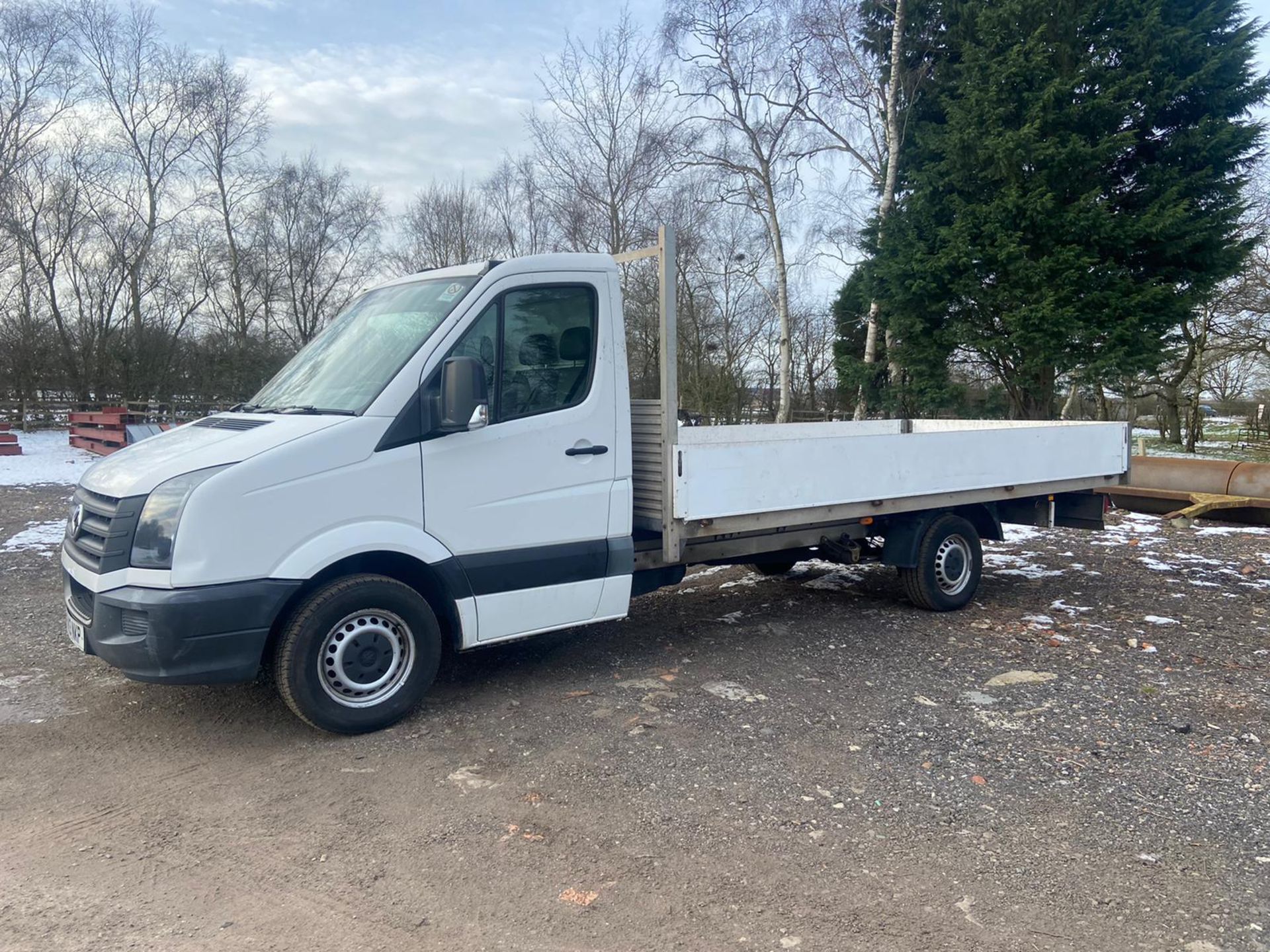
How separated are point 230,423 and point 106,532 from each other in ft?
2.90

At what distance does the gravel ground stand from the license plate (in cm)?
54

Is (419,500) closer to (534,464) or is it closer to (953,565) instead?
(534,464)

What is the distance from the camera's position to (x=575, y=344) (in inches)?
208

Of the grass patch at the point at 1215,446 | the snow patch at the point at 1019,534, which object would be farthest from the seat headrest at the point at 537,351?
the grass patch at the point at 1215,446

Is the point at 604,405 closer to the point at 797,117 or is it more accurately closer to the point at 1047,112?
the point at 1047,112

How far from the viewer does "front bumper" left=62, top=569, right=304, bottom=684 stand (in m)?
4.07

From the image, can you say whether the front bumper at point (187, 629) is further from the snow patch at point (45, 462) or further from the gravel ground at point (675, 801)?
the snow patch at point (45, 462)

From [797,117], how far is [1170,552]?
15.2 meters

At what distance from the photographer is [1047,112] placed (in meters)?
16.6

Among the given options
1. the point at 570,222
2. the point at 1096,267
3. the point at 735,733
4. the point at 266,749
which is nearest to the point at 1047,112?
the point at 1096,267

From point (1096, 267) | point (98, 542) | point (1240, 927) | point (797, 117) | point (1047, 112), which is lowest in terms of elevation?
point (1240, 927)

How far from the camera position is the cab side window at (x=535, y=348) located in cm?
493

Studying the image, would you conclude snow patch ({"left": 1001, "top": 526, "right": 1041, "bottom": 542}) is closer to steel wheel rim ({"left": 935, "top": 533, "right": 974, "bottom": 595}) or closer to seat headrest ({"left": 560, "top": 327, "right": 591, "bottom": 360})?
steel wheel rim ({"left": 935, "top": 533, "right": 974, "bottom": 595})

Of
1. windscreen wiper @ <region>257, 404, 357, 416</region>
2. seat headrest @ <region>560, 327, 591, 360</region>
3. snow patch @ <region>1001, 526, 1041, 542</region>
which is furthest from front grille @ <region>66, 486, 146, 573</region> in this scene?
snow patch @ <region>1001, 526, 1041, 542</region>
